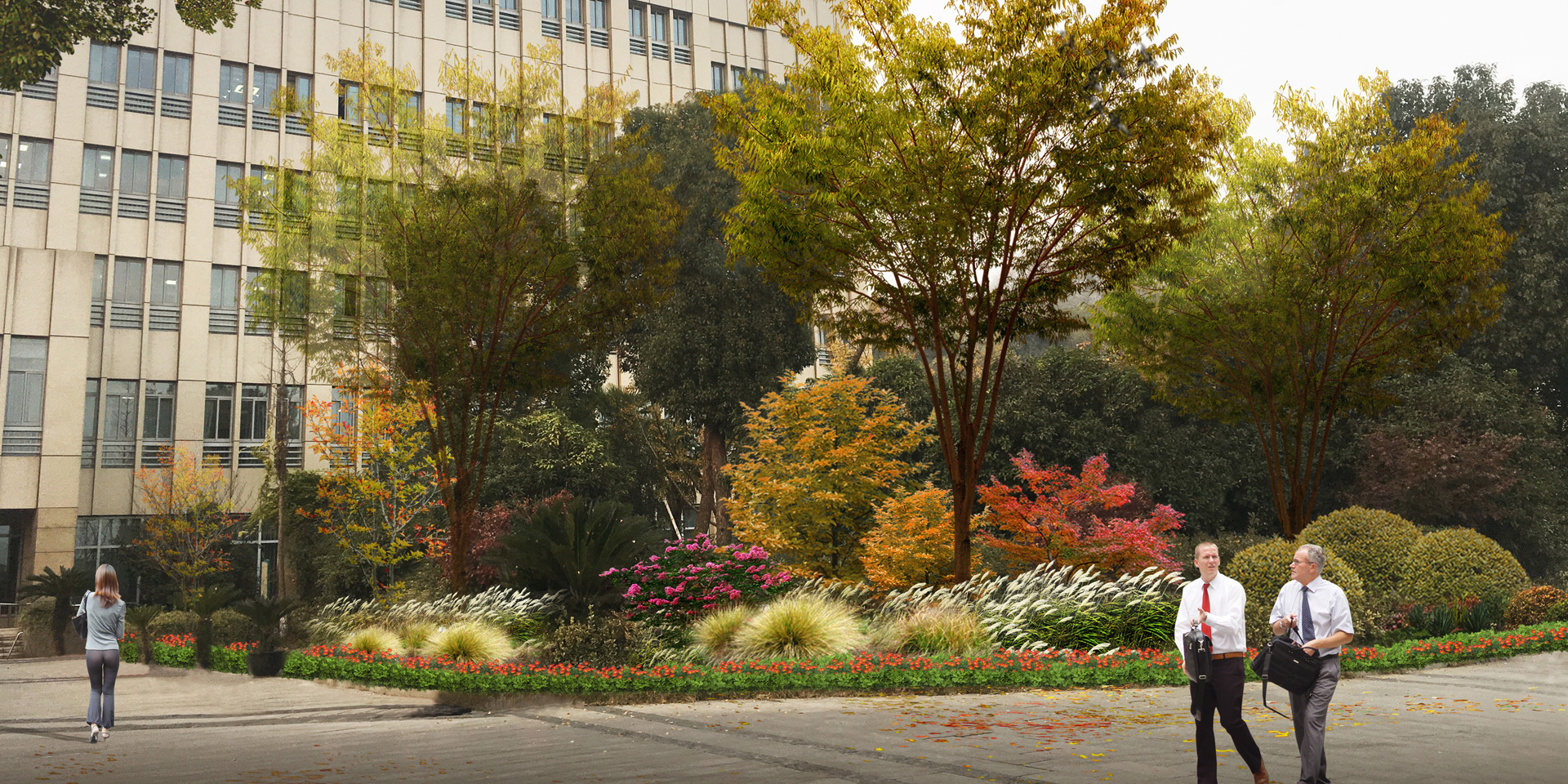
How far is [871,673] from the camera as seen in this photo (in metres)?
11.2

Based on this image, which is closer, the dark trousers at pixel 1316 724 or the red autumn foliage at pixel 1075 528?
the dark trousers at pixel 1316 724

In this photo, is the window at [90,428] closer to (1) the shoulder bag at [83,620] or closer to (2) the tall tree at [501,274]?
(2) the tall tree at [501,274]

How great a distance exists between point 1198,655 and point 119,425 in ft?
112

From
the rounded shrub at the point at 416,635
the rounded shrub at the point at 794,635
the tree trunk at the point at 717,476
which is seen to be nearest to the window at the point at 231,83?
the tree trunk at the point at 717,476

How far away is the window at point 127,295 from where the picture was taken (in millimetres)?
32312

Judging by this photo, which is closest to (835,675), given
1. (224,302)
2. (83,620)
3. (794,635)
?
(794,635)

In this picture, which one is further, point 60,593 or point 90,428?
point 90,428

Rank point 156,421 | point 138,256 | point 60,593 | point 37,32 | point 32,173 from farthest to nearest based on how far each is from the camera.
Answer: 1. point 138,256
2. point 156,421
3. point 32,173
4. point 60,593
5. point 37,32

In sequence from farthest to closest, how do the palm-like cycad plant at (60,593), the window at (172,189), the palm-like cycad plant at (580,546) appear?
1. the window at (172,189)
2. the palm-like cycad plant at (60,593)
3. the palm-like cycad plant at (580,546)

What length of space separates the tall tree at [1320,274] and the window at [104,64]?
30.0 metres

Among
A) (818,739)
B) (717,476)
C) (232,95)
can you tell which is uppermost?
(232,95)

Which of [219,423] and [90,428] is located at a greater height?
[219,423]

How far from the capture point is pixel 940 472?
2444cm

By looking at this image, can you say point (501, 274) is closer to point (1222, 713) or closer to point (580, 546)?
point (580, 546)
